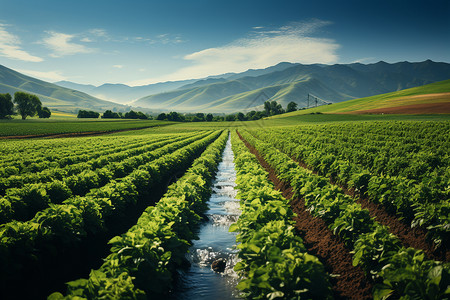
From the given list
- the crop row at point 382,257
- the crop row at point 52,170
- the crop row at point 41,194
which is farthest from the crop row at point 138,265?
the crop row at point 52,170

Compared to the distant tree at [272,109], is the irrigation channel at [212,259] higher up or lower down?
lower down

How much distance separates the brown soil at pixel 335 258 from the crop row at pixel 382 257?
0.84 ft

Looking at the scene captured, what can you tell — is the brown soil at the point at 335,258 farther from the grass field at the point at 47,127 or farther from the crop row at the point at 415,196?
the grass field at the point at 47,127

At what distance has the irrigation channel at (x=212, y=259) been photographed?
20.2ft

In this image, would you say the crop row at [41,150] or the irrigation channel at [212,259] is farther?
the crop row at [41,150]

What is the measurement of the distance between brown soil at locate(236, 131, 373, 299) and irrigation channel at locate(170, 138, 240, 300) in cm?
246

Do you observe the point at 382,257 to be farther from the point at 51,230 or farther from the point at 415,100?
the point at 415,100

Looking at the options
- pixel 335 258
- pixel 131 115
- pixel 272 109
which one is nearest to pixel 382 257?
pixel 335 258

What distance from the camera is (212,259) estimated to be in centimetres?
776

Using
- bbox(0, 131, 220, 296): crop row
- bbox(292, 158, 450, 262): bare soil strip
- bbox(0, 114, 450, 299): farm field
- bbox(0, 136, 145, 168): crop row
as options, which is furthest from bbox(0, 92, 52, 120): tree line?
bbox(292, 158, 450, 262): bare soil strip

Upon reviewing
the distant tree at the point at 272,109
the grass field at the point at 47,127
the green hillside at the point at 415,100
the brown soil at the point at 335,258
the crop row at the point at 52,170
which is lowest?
the brown soil at the point at 335,258

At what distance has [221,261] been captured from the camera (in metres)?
7.39

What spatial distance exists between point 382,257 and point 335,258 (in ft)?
5.62

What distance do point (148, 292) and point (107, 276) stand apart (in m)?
1.01
